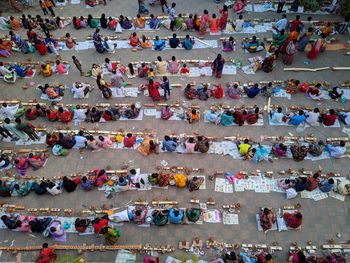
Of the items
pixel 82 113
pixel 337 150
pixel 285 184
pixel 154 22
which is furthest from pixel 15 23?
pixel 337 150

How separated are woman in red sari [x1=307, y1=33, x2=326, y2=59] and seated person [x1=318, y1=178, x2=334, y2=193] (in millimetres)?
8210

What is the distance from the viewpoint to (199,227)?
1498 centimetres

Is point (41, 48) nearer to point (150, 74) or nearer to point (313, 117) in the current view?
point (150, 74)

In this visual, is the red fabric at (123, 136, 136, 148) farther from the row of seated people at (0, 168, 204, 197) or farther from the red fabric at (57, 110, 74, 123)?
the red fabric at (57, 110, 74, 123)

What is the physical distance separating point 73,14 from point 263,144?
15718 mm

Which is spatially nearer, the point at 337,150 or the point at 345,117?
the point at 337,150

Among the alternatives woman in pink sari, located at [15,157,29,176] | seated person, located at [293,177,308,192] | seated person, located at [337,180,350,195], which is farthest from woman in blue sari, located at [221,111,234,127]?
woman in pink sari, located at [15,157,29,176]

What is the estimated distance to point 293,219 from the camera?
14445 mm

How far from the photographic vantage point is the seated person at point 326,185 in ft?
49.5

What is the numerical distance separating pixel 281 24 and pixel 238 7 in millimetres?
3173

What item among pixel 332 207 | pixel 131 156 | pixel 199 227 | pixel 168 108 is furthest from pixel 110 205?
pixel 332 207

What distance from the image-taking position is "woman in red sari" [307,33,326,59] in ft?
65.1

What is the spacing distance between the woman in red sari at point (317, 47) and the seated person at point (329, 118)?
4444 mm

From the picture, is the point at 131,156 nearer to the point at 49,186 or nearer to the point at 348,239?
the point at 49,186
